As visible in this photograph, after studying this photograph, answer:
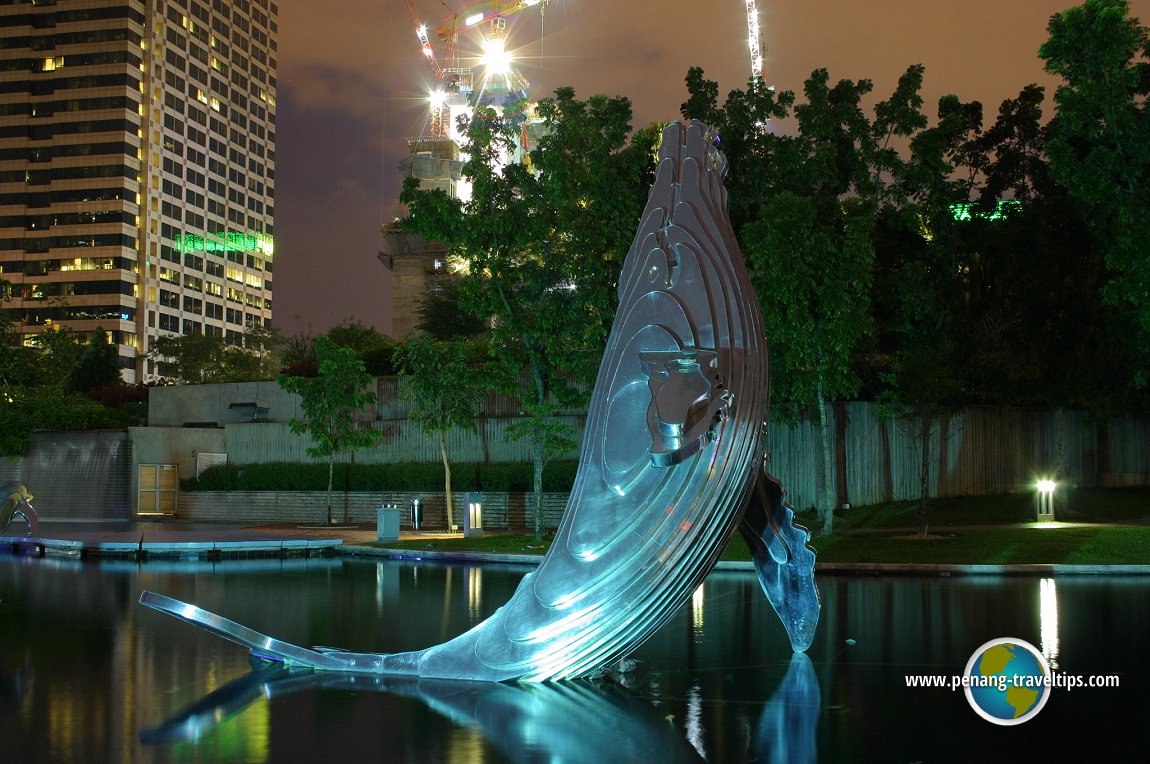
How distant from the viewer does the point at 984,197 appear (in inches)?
1154

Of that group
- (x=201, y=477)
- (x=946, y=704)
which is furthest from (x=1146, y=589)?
(x=201, y=477)

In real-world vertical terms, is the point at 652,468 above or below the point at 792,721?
above

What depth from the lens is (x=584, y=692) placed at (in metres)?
8.88

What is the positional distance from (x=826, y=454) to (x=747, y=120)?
8663 millimetres

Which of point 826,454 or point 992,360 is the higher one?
point 992,360

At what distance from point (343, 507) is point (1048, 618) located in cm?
2516

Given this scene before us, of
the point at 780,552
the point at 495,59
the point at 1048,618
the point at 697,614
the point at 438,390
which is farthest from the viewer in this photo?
the point at 495,59

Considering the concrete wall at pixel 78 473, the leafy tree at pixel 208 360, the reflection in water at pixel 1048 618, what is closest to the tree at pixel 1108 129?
the reflection in water at pixel 1048 618

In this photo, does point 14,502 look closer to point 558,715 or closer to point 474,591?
point 474,591

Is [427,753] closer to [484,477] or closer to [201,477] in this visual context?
[484,477]

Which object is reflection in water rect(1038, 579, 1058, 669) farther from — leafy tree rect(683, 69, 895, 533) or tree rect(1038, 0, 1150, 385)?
tree rect(1038, 0, 1150, 385)

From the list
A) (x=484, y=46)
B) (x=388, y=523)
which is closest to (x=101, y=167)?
(x=484, y=46)

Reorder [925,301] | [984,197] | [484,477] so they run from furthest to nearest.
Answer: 1. [484,477]
2. [984,197]
3. [925,301]

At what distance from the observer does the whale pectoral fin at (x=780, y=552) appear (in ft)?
31.9
